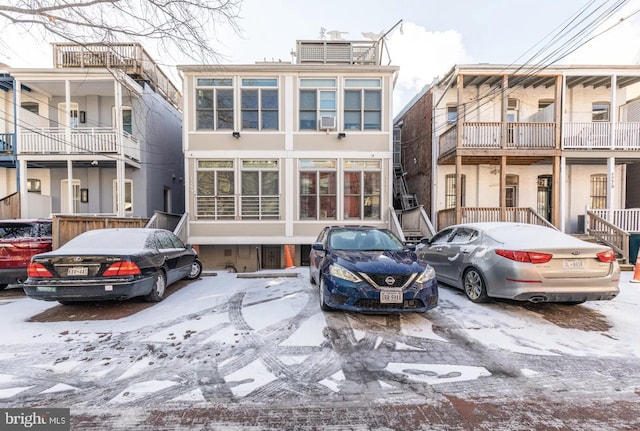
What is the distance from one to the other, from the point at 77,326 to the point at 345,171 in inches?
→ 375

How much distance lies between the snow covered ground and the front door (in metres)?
9.14

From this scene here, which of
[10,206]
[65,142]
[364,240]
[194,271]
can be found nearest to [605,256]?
[364,240]

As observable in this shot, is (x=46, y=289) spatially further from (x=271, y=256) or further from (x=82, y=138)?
A: (x=82, y=138)

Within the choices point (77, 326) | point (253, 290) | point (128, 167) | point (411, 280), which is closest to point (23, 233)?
point (77, 326)

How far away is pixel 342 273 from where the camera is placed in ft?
15.3

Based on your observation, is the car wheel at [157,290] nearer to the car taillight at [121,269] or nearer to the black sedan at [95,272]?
the black sedan at [95,272]

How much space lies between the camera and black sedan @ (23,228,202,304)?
15.9 feet

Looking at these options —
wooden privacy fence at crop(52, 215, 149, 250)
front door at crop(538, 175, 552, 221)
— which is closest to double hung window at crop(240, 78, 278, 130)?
wooden privacy fence at crop(52, 215, 149, 250)

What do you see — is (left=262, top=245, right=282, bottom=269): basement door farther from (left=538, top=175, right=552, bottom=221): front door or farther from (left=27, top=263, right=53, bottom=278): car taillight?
(left=538, top=175, right=552, bottom=221): front door

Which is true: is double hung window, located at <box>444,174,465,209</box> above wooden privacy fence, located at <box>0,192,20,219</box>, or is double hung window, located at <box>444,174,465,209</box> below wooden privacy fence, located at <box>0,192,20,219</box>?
above

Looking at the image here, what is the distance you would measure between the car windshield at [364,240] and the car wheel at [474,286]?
1.38 metres

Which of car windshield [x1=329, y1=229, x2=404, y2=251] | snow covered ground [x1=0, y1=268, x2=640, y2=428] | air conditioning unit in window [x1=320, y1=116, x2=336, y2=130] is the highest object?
air conditioning unit in window [x1=320, y1=116, x2=336, y2=130]

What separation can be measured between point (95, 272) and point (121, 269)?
0.37 m

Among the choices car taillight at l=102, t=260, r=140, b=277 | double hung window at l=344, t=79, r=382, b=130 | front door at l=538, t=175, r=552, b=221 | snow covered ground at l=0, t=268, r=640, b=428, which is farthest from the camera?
front door at l=538, t=175, r=552, b=221
